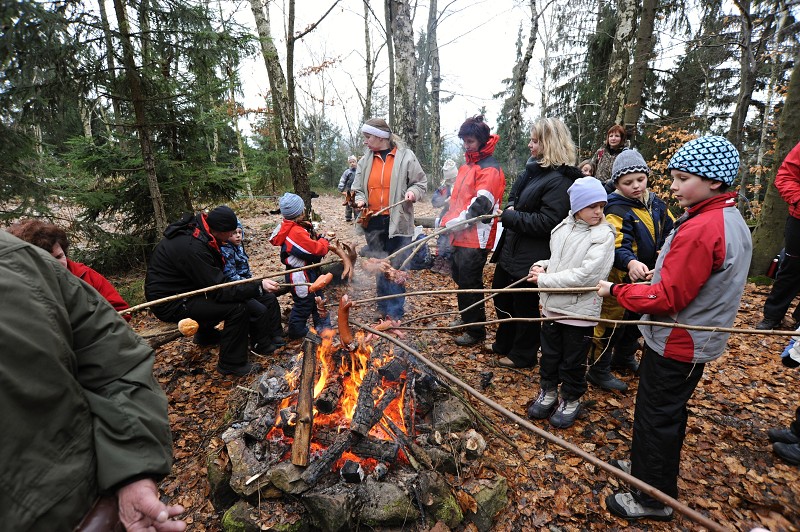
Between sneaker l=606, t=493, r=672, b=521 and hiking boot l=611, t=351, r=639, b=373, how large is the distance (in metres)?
1.89

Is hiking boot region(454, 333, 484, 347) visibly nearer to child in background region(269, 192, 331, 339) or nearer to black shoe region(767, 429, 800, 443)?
child in background region(269, 192, 331, 339)

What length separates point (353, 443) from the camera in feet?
9.11

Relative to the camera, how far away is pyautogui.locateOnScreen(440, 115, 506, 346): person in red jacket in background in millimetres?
4262

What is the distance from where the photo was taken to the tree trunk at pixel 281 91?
287 inches

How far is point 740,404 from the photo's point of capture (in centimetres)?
374

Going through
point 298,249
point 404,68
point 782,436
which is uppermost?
point 404,68

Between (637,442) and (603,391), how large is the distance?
60.1 inches

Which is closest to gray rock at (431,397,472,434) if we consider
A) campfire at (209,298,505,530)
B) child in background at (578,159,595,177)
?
campfire at (209,298,505,530)

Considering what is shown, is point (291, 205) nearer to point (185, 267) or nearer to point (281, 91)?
point (185, 267)

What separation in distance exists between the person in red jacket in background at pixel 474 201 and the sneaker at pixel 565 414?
135cm

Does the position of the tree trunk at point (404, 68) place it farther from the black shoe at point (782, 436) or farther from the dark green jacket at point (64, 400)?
the dark green jacket at point (64, 400)

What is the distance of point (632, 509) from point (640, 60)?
8719mm

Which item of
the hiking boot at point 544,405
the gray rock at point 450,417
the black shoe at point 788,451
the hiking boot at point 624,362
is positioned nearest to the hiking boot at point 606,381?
the hiking boot at point 624,362

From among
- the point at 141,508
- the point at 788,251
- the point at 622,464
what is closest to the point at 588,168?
the point at 788,251
